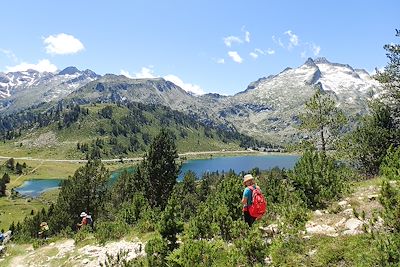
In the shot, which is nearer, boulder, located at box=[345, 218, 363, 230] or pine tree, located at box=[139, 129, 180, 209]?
boulder, located at box=[345, 218, 363, 230]

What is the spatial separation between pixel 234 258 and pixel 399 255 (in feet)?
16.0

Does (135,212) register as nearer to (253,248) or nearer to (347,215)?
(347,215)

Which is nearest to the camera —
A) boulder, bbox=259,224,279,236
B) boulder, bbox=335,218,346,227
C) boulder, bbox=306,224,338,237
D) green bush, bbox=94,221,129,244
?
boulder, bbox=306,224,338,237

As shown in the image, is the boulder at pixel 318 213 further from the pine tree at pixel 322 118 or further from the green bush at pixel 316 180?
the pine tree at pixel 322 118

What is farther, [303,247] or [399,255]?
[303,247]

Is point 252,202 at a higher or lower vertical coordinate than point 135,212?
higher

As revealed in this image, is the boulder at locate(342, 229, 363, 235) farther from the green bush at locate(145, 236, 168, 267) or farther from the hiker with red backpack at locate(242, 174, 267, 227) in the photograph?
the green bush at locate(145, 236, 168, 267)

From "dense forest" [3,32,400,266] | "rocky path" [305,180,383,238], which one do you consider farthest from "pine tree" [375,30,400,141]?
"rocky path" [305,180,383,238]

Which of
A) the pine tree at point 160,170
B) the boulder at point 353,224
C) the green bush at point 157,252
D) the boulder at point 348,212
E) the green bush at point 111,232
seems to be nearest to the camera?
the boulder at point 353,224

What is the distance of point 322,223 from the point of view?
53.6 ft

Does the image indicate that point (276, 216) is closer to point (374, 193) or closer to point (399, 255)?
point (374, 193)

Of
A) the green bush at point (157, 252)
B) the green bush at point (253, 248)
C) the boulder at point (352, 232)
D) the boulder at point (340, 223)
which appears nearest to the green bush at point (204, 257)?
the green bush at point (253, 248)

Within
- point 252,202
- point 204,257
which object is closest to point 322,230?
point 252,202

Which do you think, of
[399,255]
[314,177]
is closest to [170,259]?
Answer: [399,255]
